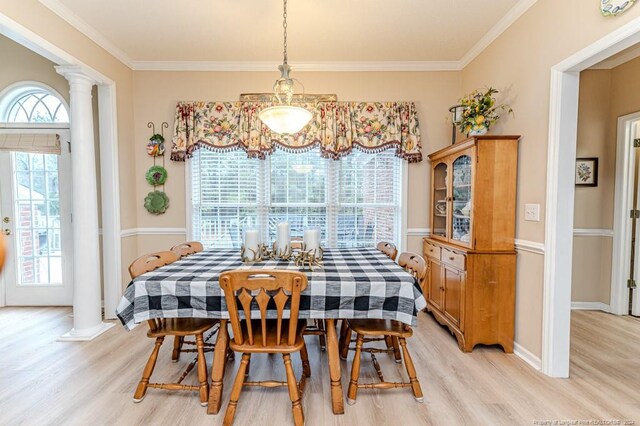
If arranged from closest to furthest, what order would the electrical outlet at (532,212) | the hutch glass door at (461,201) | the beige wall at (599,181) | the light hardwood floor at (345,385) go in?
the light hardwood floor at (345,385)
the electrical outlet at (532,212)
the hutch glass door at (461,201)
the beige wall at (599,181)

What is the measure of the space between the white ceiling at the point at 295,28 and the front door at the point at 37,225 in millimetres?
1384

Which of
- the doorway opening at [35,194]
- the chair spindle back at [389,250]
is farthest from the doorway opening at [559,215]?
the doorway opening at [35,194]

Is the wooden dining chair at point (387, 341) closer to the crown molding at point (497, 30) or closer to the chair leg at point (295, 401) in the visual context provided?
the chair leg at point (295, 401)

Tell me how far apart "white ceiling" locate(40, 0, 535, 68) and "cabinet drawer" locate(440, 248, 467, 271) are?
2.01m

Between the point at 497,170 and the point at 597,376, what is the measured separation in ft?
5.31

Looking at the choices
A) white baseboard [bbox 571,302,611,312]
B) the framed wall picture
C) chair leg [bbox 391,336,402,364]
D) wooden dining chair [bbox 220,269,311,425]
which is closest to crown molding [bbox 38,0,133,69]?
wooden dining chair [bbox 220,269,311,425]

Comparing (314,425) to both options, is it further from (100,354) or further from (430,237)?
(430,237)

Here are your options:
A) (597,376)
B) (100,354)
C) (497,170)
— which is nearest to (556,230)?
(497,170)

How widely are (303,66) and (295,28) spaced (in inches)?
26.7

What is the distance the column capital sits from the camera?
106 inches

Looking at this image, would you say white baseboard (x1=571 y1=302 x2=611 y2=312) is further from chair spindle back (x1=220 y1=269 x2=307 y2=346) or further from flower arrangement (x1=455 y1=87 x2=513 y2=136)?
chair spindle back (x1=220 y1=269 x2=307 y2=346)

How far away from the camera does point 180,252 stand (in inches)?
102

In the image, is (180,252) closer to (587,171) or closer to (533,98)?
(533,98)

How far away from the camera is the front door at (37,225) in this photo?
3406mm
